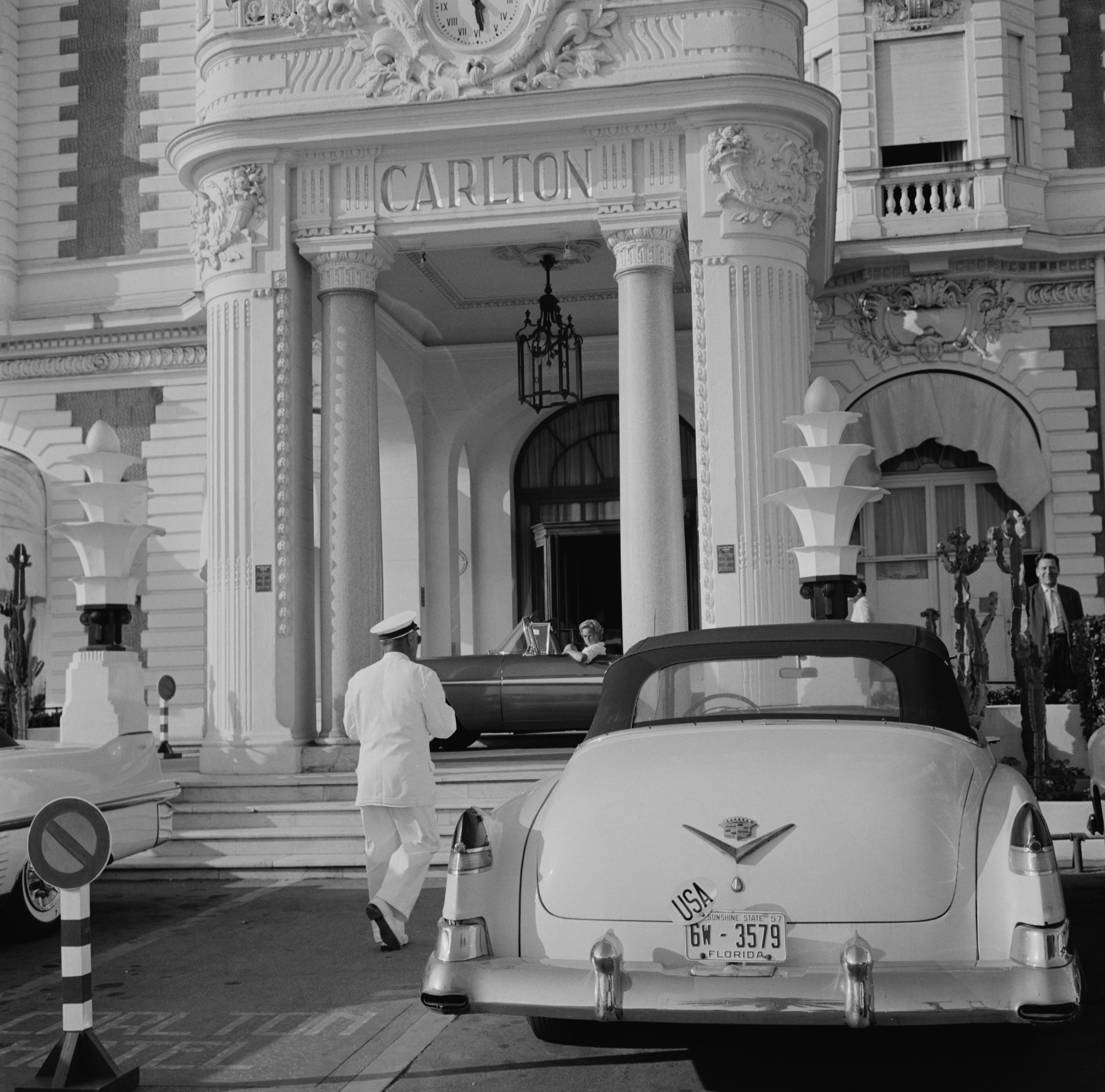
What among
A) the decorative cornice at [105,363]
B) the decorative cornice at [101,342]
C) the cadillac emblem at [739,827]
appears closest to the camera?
the cadillac emblem at [739,827]

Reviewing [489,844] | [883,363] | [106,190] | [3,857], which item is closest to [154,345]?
[106,190]

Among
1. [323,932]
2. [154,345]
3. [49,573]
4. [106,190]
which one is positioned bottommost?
[323,932]

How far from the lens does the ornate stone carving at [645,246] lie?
45.0 ft

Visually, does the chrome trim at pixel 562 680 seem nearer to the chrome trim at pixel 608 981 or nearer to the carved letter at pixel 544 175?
the carved letter at pixel 544 175

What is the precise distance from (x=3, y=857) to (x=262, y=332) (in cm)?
749

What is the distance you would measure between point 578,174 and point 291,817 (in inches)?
271

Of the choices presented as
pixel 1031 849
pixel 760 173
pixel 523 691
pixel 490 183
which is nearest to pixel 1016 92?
pixel 760 173

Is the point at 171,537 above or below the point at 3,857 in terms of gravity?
above

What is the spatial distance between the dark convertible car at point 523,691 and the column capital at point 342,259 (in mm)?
4011

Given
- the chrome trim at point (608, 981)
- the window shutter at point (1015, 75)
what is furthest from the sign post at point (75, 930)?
the window shutter at point (1015, 75)

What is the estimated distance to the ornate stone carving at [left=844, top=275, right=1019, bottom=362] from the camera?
19.2m

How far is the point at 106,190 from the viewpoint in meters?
21.6

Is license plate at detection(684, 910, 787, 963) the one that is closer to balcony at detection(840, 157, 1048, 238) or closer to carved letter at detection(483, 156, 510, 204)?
carved letter at detection(483, 156, 510, 204)

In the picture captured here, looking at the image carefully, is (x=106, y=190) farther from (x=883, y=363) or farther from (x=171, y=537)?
(x=883, y=363)
